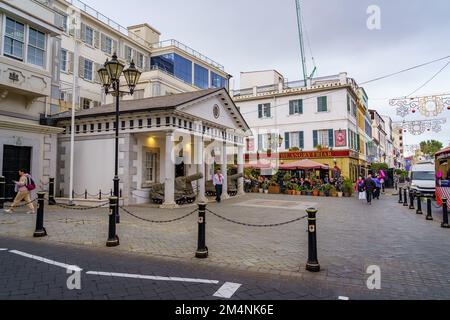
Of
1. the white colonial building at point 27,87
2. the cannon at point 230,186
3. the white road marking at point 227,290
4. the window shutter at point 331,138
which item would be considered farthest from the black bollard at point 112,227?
the window shutter at point 331,138

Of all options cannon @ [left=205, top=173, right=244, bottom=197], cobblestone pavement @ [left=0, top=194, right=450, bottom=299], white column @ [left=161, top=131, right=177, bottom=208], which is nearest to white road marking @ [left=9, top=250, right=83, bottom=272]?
cobblestone pavement @ [left=0, top=194, right=450, bottom=299]

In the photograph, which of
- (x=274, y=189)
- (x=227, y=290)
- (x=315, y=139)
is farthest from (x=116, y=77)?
(x=315, y=139)

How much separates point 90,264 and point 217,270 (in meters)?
2.34

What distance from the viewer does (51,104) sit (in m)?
15.2

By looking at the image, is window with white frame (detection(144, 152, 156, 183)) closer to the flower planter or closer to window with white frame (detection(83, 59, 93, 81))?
the flower planter

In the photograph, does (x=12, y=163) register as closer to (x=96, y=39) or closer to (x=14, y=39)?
(x=14, y=39)

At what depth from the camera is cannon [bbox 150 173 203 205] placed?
14484 mm

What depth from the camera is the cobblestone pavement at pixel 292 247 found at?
4402 mm

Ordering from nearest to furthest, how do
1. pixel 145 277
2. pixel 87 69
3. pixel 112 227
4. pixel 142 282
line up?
pixel 142 282 → pixel 145 277 → pixel 112 227 → pixel 87 69

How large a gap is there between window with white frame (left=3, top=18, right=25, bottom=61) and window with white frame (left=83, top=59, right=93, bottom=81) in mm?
12777

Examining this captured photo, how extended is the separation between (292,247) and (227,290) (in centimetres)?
289

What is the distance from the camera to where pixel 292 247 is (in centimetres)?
658

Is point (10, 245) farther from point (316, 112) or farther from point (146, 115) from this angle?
point (316, 112)

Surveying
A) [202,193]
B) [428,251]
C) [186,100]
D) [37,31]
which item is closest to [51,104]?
[37,31]
